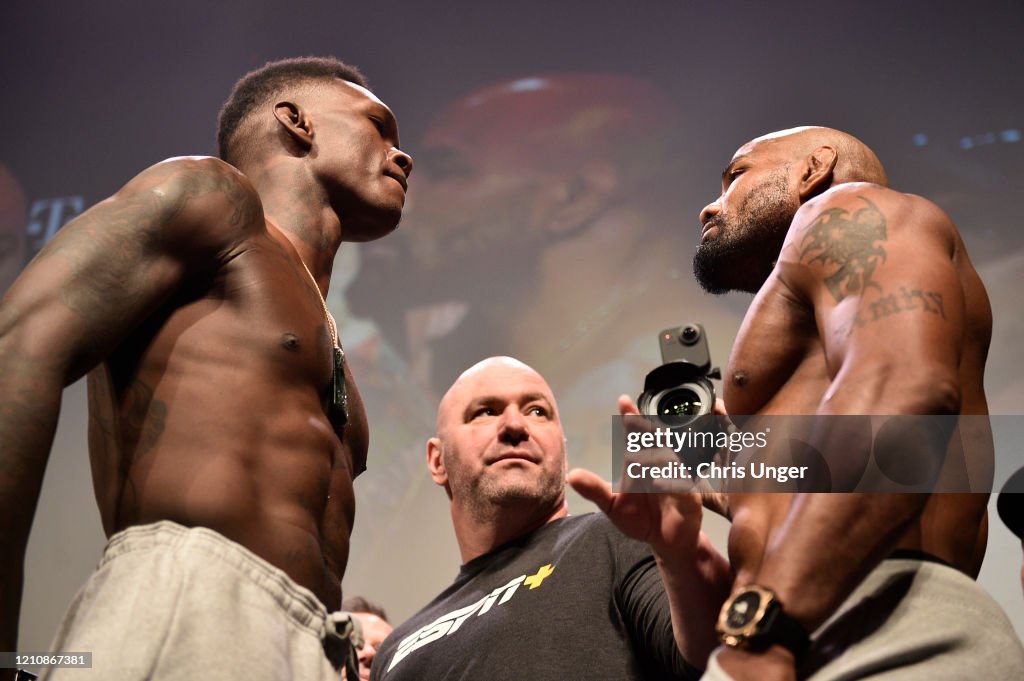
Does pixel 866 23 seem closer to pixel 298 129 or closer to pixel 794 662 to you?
pixel 298 129

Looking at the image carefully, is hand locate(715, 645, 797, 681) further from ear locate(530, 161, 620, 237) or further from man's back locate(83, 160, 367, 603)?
ear locate(530, 161, 620, 237)

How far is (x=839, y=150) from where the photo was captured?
1.95 metres

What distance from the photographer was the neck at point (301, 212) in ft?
6.27

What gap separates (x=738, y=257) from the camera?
197 centimetres

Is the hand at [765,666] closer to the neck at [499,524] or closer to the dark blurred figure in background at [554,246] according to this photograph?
the neck at [499,524]

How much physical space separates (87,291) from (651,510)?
0.97m

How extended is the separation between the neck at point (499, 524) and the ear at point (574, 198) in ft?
7.13

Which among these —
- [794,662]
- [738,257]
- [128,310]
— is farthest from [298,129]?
[794,662]

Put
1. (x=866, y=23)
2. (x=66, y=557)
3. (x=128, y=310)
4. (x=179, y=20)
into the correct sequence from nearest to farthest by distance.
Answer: (x=128, y=310) < (x=66, y=557) < (x=866, y=23) < (x=179, y=20)

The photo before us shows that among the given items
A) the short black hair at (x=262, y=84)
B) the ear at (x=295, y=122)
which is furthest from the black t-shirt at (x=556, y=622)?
the short black hair at (x=262, y=84)

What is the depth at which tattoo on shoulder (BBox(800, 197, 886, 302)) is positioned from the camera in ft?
4.60

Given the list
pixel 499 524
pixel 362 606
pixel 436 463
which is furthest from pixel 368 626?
pixel 499 524

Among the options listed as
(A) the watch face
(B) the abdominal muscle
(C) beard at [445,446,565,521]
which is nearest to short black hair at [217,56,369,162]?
(B) the abdominal muscle

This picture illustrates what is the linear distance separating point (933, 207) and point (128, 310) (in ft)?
4.62
